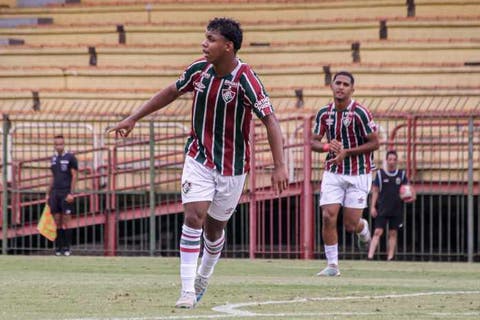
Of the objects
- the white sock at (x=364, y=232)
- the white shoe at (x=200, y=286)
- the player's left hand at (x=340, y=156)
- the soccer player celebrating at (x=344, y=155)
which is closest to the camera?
the white shoe at (x=200, y=286)

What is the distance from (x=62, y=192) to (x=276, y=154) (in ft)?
41.2

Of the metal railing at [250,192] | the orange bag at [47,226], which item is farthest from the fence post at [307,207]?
the orange bag at [47,226]

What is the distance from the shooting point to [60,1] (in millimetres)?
27859

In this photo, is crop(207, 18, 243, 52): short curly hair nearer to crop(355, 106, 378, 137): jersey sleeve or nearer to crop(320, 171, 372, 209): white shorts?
crop(355, 106, 378, 137): jersey sleeve

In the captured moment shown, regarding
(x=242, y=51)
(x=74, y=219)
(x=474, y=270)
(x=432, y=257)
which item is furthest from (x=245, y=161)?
(x=242, y=51)

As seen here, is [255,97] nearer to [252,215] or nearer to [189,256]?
[189,256]

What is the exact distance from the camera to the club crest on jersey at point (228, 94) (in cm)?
941

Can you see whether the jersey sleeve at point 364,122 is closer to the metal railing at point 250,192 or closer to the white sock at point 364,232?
the white sock at point 364,232

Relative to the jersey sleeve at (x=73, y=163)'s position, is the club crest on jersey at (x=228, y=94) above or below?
above

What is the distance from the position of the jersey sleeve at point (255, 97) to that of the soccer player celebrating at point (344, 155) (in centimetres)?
483

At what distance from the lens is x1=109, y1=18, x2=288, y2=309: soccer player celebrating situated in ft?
30.7

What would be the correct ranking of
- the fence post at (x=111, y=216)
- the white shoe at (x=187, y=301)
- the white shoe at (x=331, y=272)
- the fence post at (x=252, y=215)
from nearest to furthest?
the white shoe at (x=187, y=301) → the white shoe at (x=331, y=272) → the fence post at (x=252, y=215) → the fence post at (x=111, y=216)

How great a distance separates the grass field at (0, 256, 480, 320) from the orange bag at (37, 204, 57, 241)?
4.69 m

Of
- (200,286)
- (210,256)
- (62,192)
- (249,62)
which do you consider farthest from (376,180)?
(200,286)
